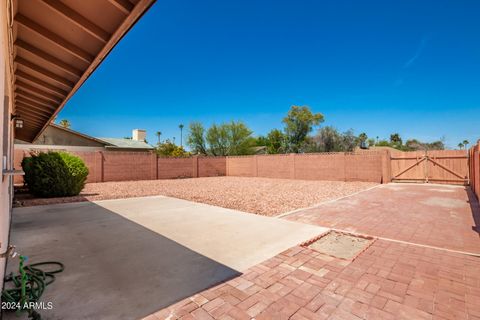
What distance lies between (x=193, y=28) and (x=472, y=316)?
53.1 ft

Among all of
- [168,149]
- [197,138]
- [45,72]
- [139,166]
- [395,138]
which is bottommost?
[139,166]

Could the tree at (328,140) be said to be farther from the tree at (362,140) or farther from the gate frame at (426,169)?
the gate frame at (426,169)

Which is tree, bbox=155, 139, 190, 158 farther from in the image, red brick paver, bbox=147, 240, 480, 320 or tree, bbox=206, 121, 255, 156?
red brick paver, bbox=147, 240, 480, 320

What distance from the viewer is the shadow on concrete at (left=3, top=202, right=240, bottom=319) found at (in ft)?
7.54

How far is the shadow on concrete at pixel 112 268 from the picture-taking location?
2299 millimetres

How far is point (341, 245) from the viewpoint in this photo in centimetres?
410

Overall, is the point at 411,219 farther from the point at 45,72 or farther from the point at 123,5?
the point at 45,72

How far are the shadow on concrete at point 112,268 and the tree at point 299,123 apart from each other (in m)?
28.6

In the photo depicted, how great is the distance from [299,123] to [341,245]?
95.1 feet

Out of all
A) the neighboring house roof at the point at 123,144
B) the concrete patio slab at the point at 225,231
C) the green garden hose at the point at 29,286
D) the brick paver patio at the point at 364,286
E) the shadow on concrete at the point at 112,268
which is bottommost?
the brick paver patio at the point at 364,286

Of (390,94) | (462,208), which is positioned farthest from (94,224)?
(390,94)

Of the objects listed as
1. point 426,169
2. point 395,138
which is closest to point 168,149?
point 426,169

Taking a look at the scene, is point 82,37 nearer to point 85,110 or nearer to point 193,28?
point 193,28

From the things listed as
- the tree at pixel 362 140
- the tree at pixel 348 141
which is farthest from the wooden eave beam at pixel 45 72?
the tree at pixel 362 140
